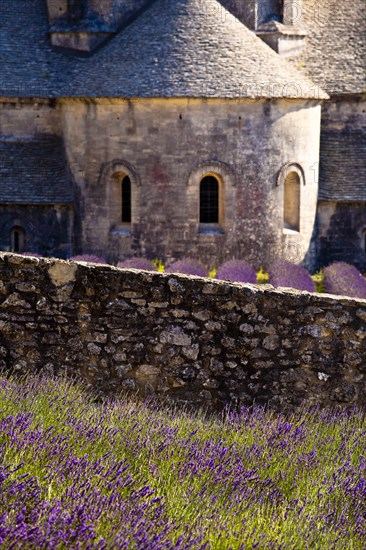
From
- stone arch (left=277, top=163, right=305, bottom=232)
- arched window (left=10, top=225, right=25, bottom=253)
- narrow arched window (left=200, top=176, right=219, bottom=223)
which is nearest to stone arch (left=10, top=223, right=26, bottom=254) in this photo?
arched window (left=10, top=225, right=25, bottom=253)

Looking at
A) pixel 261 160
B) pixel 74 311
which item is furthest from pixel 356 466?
pixel 261 160

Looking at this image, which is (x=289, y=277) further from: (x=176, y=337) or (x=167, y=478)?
(x=167, y=478)

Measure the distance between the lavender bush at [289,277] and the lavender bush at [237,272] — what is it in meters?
0.52

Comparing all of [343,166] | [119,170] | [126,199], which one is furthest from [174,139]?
[343,166]

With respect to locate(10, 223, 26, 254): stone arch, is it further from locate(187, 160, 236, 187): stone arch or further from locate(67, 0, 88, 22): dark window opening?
locate(67, 0, 88, 22): dark window opening

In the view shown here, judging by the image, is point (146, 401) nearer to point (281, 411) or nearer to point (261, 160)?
point (281, 411)

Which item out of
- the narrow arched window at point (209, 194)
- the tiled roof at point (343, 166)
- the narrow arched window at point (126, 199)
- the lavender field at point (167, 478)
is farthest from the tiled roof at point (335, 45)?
the lavender field at point (167, 478)

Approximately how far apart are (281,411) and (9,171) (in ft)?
62.5

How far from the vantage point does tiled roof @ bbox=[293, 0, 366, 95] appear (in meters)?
28.6

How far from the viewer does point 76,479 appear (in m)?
5.87

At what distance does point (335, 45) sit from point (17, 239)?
1096 cm

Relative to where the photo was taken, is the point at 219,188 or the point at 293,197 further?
the point at 293,197

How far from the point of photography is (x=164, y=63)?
1008 inches

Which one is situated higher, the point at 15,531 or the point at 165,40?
the point at 165,40
